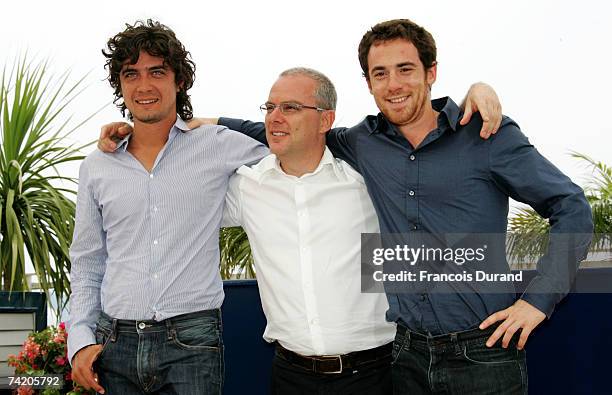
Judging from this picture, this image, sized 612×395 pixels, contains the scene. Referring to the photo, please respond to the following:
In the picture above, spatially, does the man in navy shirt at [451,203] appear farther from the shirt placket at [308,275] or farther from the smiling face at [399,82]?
the shirt placket at [308,275]

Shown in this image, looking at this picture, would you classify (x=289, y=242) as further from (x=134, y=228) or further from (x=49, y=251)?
(x=49, y=251)

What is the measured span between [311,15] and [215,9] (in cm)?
146

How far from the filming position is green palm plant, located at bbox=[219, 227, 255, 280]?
699 centimetres

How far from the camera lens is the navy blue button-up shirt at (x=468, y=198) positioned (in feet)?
6.16

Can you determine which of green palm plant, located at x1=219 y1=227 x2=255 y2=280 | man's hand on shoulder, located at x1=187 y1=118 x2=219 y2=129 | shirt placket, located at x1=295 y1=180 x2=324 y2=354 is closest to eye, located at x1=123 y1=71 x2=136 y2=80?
man's hand on shoulder, located at x1=187 y1=118 x2=219 y2=129

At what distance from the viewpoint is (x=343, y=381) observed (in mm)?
2160

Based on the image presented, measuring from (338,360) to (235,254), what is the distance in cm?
497

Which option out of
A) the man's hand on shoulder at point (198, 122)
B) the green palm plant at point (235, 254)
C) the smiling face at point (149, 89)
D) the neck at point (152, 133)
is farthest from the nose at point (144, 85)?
the green palm plant at point (235, 254)

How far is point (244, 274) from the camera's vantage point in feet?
24.0

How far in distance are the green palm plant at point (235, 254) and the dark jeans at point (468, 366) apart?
16.7 feet

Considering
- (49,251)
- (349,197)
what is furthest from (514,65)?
(349,197)

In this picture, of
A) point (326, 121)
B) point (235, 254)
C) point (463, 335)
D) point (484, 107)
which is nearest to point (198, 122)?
point (326, 121)

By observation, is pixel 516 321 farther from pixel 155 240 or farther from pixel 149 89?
pixel 149 89

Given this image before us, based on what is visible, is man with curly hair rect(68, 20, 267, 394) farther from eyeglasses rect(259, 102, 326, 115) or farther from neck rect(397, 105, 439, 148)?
neck rect(397, 105, 439, 148)
